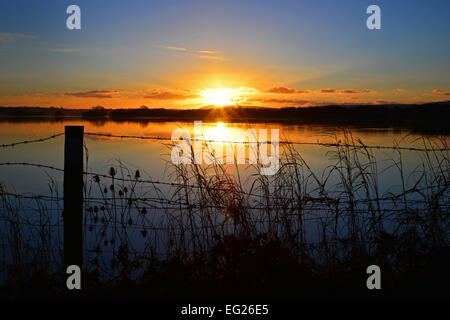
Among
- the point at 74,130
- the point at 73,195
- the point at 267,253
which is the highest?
the point at 74,130

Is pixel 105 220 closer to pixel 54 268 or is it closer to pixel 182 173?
pixel 54 268

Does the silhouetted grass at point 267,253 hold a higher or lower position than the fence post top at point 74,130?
lower

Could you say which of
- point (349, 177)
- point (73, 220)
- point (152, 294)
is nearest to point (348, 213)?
point (349, 177)

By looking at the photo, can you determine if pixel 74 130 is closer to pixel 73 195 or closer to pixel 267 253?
pixel 73 195

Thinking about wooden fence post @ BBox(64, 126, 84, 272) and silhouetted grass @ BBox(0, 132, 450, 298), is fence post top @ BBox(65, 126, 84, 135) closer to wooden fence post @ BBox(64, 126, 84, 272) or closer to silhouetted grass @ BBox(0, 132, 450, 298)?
wooden fence post @ BBox(64, 126, 84, 272)

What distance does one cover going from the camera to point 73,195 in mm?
2918

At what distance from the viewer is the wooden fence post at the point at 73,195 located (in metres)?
2.91

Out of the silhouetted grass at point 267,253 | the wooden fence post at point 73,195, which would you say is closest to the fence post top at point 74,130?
the wooden fence post at point 73,195

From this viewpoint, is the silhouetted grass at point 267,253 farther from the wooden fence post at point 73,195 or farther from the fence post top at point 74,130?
the fence post top at point 74,130

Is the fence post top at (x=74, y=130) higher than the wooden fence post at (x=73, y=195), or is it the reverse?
the fence post top at (x=74, y=130)

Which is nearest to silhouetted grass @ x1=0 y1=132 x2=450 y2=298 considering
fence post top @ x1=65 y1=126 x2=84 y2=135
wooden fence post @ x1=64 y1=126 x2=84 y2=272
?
wooden fence post @ x1=64 y1=126 x2=84 y2=272

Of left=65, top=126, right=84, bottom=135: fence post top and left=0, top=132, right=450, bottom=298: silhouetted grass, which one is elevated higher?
left=65, top=126, right=84, bottom=135: fence post top

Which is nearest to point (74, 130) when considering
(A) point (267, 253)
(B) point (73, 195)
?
(B) point (73, 195)

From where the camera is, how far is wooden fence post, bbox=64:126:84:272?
2.91 m
